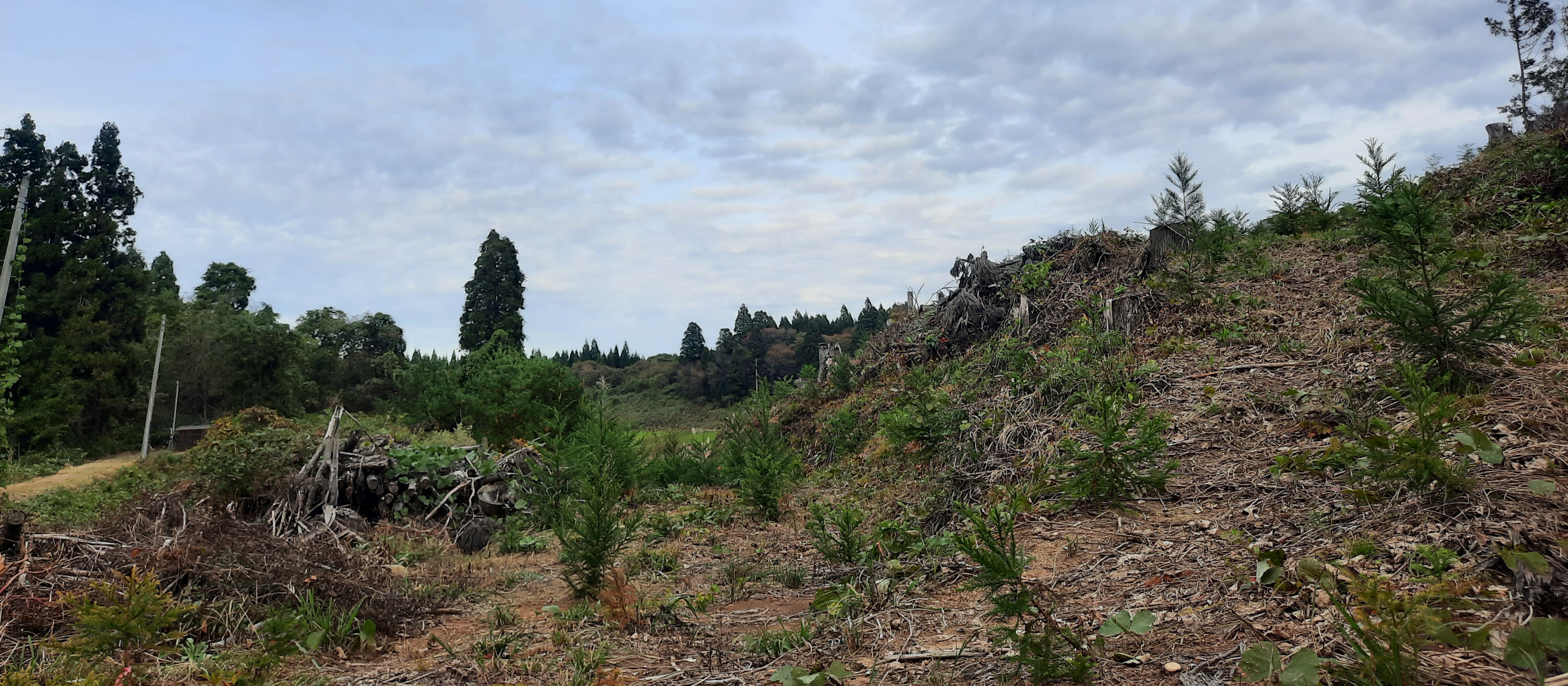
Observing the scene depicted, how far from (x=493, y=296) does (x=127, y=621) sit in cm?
3254

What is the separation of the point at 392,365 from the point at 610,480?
42.2 metres

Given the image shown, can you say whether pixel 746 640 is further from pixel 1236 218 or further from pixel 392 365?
pixel 392 365

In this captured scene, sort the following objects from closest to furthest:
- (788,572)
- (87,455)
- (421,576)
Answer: (788,572)
(421,576)
(87,455)

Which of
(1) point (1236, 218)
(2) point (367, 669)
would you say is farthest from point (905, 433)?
(1) point (1236, 218)

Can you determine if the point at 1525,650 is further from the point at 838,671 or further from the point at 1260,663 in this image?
→ the point at 838,671

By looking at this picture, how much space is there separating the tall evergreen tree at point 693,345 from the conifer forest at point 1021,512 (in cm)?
3889

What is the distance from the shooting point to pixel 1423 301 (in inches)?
151

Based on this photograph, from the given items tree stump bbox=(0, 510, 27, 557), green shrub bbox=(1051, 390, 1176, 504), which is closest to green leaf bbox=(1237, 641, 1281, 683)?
green shrub bbox=(1051, 390, 1176, 504)

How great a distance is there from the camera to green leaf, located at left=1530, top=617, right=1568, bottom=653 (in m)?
1.77

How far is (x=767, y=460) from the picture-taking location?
7441mm

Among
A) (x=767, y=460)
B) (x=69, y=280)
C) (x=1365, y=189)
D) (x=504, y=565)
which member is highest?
(x=69, y=280)

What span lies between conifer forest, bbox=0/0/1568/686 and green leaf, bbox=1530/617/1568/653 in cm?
2

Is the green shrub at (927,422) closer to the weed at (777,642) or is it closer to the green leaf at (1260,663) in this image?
the weed at (777,642)

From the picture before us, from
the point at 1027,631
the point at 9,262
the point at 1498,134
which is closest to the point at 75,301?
the point at 9,262
